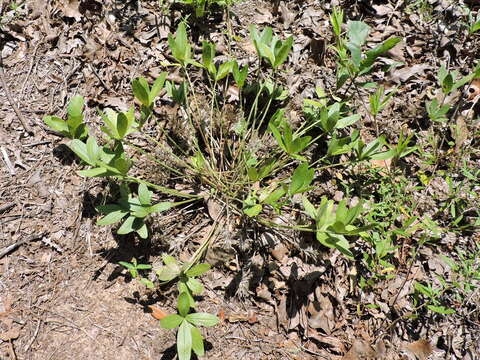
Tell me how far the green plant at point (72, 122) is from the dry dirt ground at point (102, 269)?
206mm

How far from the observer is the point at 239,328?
1965 millimetres

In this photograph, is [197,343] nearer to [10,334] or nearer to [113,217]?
[113,217]

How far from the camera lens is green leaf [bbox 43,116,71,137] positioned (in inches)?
76.3

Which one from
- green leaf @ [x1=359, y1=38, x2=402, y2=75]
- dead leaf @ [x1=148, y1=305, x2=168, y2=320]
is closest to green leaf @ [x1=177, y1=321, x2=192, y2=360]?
dead leaf @ [x1=148, y1=305, x2=168, y2=320]

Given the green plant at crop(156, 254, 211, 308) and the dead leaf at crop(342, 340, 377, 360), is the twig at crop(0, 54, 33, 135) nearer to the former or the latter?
the green plant at crop(156, 254, 211, 308)

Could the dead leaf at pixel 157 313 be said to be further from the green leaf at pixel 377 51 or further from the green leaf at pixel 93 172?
the green leaf at pixel 377 51

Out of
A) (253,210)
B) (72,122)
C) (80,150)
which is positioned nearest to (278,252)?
(253,210)

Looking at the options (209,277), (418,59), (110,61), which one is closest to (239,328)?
(209,277)

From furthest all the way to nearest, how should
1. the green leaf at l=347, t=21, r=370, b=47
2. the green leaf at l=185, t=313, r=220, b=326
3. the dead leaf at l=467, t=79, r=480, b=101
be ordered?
the dead leaf at l=467, t=79, r=480, b=101, the green leaf at l=347, t=21, r=370, b=47, the green leaf at l=185, t=313, r=220, b=326


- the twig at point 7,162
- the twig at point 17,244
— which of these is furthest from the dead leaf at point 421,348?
the twig at point 7,162

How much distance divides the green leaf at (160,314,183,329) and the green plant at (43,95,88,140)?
102 cm

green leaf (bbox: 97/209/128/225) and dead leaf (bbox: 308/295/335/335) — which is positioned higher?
green leaf (bbox: 97/209/128/225)

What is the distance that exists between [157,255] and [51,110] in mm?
1038

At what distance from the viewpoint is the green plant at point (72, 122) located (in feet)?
6.33
